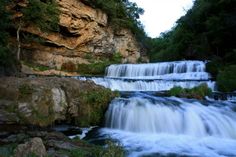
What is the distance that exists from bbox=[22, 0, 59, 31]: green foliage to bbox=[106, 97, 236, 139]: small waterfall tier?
13.2m

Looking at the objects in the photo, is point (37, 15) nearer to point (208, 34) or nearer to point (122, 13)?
point (122, 13)

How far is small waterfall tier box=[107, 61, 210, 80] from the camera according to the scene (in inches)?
766

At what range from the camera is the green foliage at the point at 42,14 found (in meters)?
21.9

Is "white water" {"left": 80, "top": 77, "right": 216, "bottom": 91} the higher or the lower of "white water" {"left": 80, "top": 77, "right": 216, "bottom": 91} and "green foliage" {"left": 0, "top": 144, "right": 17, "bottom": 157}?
the higher

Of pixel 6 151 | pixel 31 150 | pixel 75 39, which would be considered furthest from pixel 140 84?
pixel 75 39

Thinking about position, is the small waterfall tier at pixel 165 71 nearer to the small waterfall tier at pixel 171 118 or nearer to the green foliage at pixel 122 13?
the green foliage at pixel 122 13

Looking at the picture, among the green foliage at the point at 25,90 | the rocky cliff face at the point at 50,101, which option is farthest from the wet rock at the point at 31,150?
the green foliage at the point at 25,90

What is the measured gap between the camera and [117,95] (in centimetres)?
1188

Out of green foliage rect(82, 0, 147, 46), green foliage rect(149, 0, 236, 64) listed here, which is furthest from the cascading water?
green foliage rect(82, 0, 147, 46)

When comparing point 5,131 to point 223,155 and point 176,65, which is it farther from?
point 176,65

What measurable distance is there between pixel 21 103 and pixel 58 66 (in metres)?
15.3

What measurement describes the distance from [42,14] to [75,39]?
14.6ft

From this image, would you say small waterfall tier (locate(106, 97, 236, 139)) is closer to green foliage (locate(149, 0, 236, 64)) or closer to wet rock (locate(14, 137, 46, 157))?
wet rock (locate(14, 137, 46, 157))

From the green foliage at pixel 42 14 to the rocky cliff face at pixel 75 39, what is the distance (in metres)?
1.17
